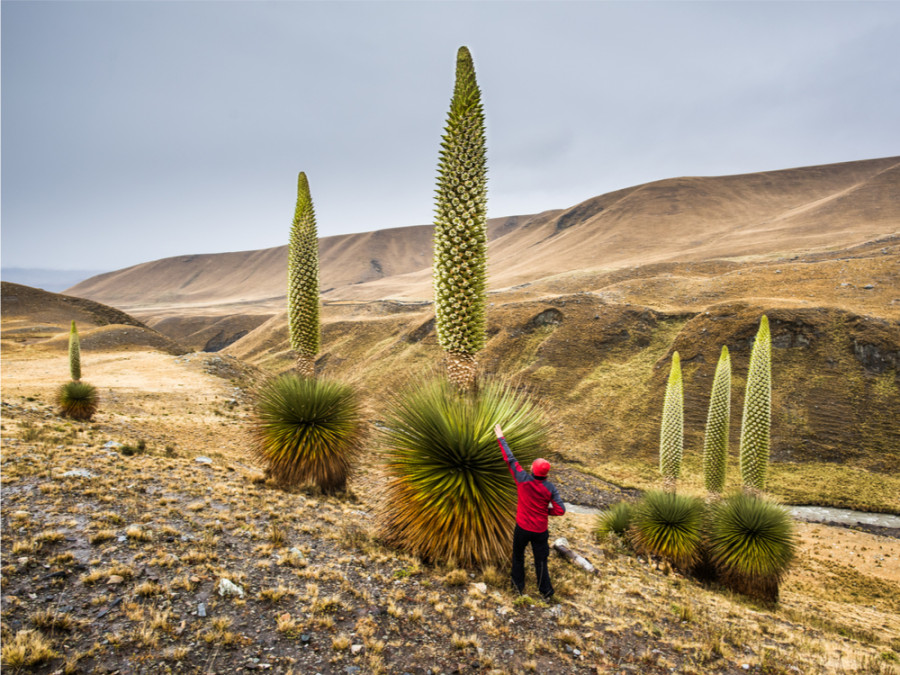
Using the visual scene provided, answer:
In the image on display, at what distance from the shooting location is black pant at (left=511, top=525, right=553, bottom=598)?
18.0 ft

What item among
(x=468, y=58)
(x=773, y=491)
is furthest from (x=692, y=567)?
(x=773, y=491)

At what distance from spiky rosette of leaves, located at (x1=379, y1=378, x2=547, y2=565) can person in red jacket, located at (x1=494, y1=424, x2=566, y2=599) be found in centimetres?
30

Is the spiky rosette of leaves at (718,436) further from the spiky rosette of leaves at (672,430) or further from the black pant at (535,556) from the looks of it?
the black pant at (535,556)

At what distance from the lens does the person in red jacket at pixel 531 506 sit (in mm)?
5191

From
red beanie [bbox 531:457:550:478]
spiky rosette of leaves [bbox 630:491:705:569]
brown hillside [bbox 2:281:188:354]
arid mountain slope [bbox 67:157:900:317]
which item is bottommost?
spiky rosette of leaves [bbox 630:491:705:569]

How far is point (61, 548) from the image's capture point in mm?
5148

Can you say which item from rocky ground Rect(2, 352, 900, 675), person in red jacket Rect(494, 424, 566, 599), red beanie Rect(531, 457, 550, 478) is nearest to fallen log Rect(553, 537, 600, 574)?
rocky ground Rect(2, 352, 900, 675)

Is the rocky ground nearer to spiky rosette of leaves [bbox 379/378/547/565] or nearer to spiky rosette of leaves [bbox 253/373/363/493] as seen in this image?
spiky rosette of leaves [bbox 379/378/547/565]

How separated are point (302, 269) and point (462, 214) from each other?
437 centimetres

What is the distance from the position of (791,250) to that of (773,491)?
74529 millimetres

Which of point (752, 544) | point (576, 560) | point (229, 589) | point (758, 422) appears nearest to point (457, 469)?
point (229, 589)

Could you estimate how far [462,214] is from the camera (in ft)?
17.7

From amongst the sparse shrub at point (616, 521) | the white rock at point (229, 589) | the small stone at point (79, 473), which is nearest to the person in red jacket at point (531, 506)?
the white rock at point (229, 589)

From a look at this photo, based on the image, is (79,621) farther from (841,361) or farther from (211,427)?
(841,361)
